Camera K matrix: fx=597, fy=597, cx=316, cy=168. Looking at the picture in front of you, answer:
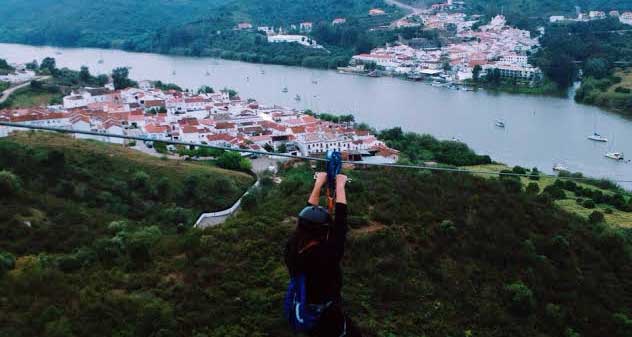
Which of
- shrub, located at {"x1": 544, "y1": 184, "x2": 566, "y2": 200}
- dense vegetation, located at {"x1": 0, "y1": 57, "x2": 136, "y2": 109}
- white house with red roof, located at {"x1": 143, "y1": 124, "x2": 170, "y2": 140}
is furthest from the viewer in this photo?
dense vegetation, located at {"x1": 0, "y1": 57, "x2": 136, "y2": 109}

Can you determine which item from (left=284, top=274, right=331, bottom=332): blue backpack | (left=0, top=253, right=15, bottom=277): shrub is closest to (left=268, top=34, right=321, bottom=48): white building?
(left=0, top=253, right=15, bottom=277): shrub

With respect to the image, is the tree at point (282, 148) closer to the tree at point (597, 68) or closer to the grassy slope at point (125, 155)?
the grassy slope at point (125, 155)

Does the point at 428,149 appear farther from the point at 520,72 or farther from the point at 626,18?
the point at 626,18

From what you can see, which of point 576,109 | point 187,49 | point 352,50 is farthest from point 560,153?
point 187,49

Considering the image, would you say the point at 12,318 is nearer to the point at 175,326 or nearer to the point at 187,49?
the point at 175,326

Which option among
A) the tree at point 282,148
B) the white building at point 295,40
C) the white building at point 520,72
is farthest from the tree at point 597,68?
the tree at point 282,148

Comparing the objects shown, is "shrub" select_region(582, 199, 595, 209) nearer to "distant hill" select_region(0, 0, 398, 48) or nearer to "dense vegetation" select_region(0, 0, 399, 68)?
"dense vegetation" select_region(0, 0, 399, 68)

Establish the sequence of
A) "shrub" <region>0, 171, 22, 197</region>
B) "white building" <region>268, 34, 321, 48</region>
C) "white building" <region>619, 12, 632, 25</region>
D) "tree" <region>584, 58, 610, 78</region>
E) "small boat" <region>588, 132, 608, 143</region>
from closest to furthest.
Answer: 1. "shrub" <region>0, 171, 22, 197</region>
2. "small boat" <region>588, 132, 608, 143</region>
3. "tree" <region>584, 58, 610, 78</region>
4. "white building" <region>619, 12, 632, 25</region>
5. "white building" <region>268, 34, 321, 48</region>
